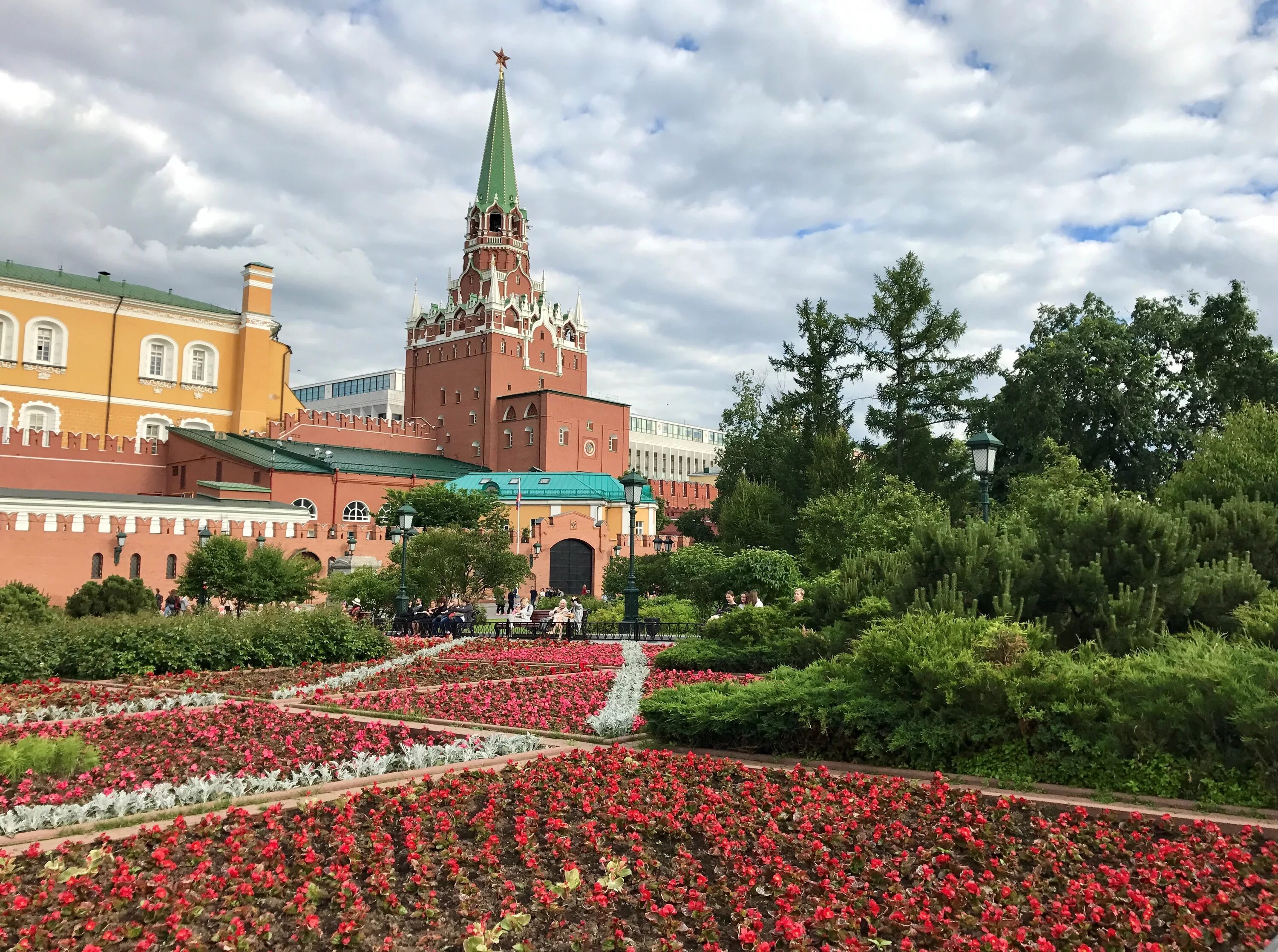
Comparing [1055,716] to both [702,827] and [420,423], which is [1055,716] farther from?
[420,423]

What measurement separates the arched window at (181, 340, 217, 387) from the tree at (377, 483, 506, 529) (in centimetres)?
1500

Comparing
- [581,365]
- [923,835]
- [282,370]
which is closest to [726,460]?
[581,365]

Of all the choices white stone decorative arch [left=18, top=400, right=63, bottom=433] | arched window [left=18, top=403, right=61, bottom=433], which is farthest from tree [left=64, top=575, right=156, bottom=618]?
arched window [left=18, top=403, right=61, bottom=433]

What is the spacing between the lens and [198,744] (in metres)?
7.79

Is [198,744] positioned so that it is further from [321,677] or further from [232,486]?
[232,486]

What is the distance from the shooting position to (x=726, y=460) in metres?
52.8

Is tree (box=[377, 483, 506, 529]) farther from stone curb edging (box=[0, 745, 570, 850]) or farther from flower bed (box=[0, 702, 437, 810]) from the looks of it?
stone curb edging (box=[0, 745, 570, 850])

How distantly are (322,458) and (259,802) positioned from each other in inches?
1872

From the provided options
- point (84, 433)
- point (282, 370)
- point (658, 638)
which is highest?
point (282, 370)

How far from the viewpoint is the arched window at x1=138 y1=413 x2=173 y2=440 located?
5250 centimetres

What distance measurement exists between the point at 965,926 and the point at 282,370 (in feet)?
193

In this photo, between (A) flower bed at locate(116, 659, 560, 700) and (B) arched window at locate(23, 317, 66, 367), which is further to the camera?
(B) arched window at locate(23, 317, 66, 367)

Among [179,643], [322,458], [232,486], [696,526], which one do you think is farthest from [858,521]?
[322,458]

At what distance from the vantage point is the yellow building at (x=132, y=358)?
4956 centimetres
